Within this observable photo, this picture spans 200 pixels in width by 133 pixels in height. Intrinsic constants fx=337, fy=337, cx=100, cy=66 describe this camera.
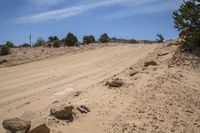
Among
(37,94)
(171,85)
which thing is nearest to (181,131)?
(171,85)

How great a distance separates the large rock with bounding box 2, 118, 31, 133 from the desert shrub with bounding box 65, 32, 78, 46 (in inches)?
1120

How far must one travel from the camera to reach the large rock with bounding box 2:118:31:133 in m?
6.80

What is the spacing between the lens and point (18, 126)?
6840mm

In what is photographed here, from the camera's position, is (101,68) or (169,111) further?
(101,68)

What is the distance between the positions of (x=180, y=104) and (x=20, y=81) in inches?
363

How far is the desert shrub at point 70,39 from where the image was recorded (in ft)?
116

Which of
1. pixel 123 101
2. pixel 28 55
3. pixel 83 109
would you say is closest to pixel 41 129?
pixel 83 109

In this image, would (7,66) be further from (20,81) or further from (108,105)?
(108,105)

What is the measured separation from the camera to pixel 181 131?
330 inches

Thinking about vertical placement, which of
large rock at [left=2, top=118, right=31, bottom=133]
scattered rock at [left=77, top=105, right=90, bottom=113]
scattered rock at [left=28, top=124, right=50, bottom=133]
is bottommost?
scattered rock at [left=77, top=105, right=90, bottom=113]

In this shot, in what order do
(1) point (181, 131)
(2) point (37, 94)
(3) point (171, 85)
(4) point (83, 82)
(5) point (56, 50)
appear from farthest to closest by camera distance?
(5) point (56, 50) → (4) point (83, 82) → (2) point (37, 94) → (3) point (171, 85) → (1) point (181, 131)

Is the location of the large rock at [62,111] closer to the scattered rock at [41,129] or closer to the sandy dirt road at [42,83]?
the sandy dirt road at [42,83]

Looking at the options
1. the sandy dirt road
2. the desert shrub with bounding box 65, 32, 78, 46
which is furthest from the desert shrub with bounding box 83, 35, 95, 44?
the sandy dirt road

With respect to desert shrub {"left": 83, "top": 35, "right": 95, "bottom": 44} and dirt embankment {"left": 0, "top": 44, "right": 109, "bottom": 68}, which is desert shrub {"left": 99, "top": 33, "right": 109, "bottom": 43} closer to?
desert shrub {"left": 83, "top": 35, "right": 95, "bottom": 44}
